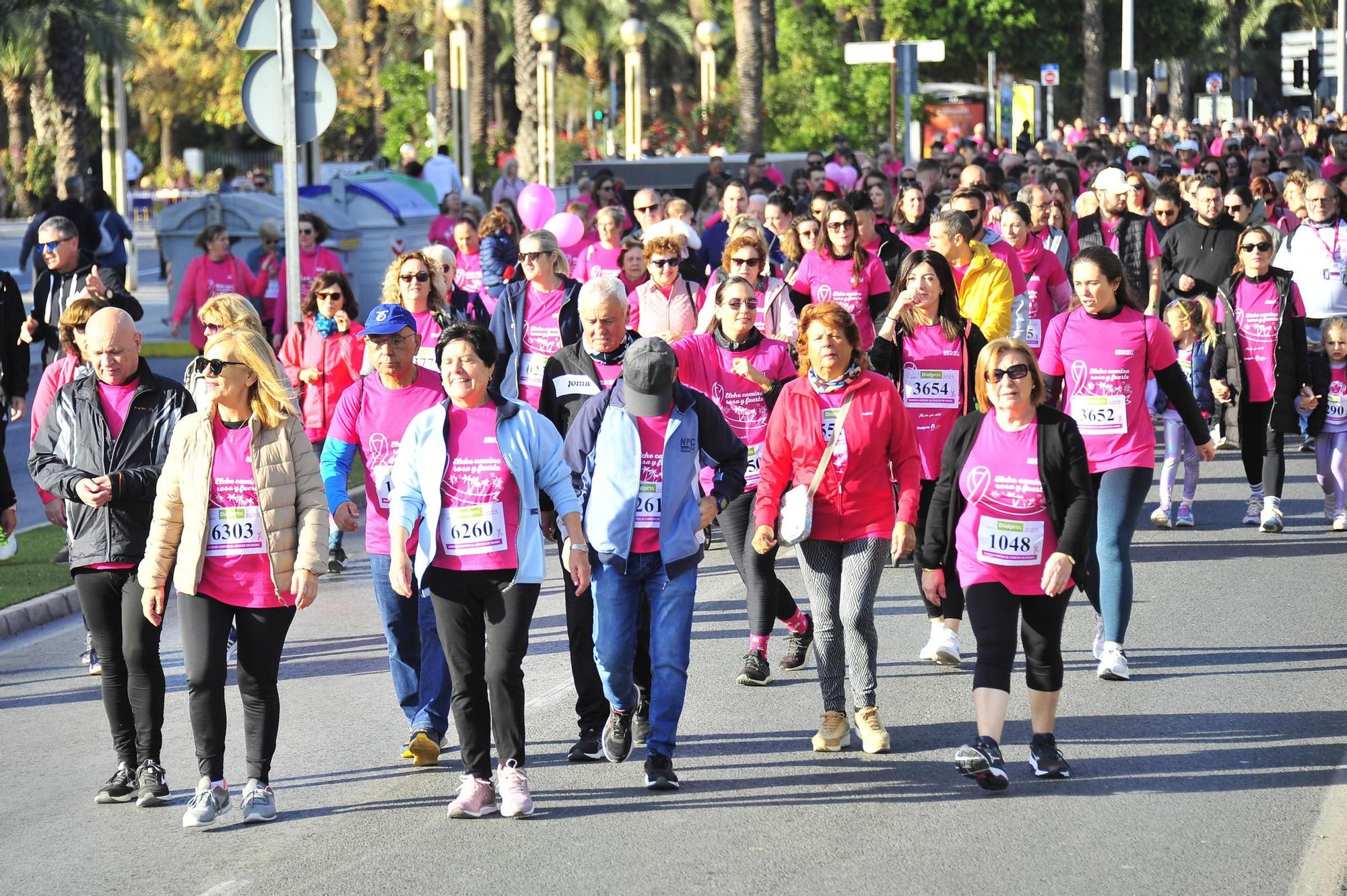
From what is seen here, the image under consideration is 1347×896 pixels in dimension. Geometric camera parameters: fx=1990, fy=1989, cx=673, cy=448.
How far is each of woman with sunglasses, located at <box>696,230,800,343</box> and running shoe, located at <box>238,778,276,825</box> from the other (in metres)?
3.35

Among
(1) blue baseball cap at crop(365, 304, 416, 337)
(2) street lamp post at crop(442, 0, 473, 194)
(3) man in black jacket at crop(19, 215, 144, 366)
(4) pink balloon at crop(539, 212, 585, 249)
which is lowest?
(1) blue baseball cap at crop(365, 304, 416, 337)

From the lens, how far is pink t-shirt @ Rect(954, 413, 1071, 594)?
670cm

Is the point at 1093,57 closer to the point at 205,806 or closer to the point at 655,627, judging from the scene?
the point at 655,627

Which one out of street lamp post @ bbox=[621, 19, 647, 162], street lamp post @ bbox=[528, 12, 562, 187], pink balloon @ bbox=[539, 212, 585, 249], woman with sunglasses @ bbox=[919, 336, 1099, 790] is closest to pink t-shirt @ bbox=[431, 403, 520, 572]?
woman with sunglasses @ bbox=[919, 336, 1099, 790]

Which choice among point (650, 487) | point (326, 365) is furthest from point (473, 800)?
point (326, 365)

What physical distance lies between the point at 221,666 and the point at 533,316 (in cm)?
393

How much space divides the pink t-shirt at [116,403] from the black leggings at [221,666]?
76cm

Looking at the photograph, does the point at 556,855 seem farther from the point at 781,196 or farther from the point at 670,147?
the point at 670,147

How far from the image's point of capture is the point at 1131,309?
856 centimetres

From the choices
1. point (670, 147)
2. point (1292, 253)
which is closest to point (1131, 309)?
point (1292, 253)

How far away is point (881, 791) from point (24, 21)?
89.3 ft

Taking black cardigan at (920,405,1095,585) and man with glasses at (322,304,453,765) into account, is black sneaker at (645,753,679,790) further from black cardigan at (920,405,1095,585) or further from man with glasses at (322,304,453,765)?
black cardigan at (920,405,1095,585)

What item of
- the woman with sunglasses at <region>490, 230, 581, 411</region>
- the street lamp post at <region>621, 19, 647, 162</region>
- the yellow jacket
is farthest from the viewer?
the street lamp post at <region>621, 19, 647, 162</region>

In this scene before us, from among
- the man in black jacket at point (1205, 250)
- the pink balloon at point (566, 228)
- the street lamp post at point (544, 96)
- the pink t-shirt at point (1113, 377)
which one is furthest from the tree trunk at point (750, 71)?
the pink t-shirt at point (1113, 377)
